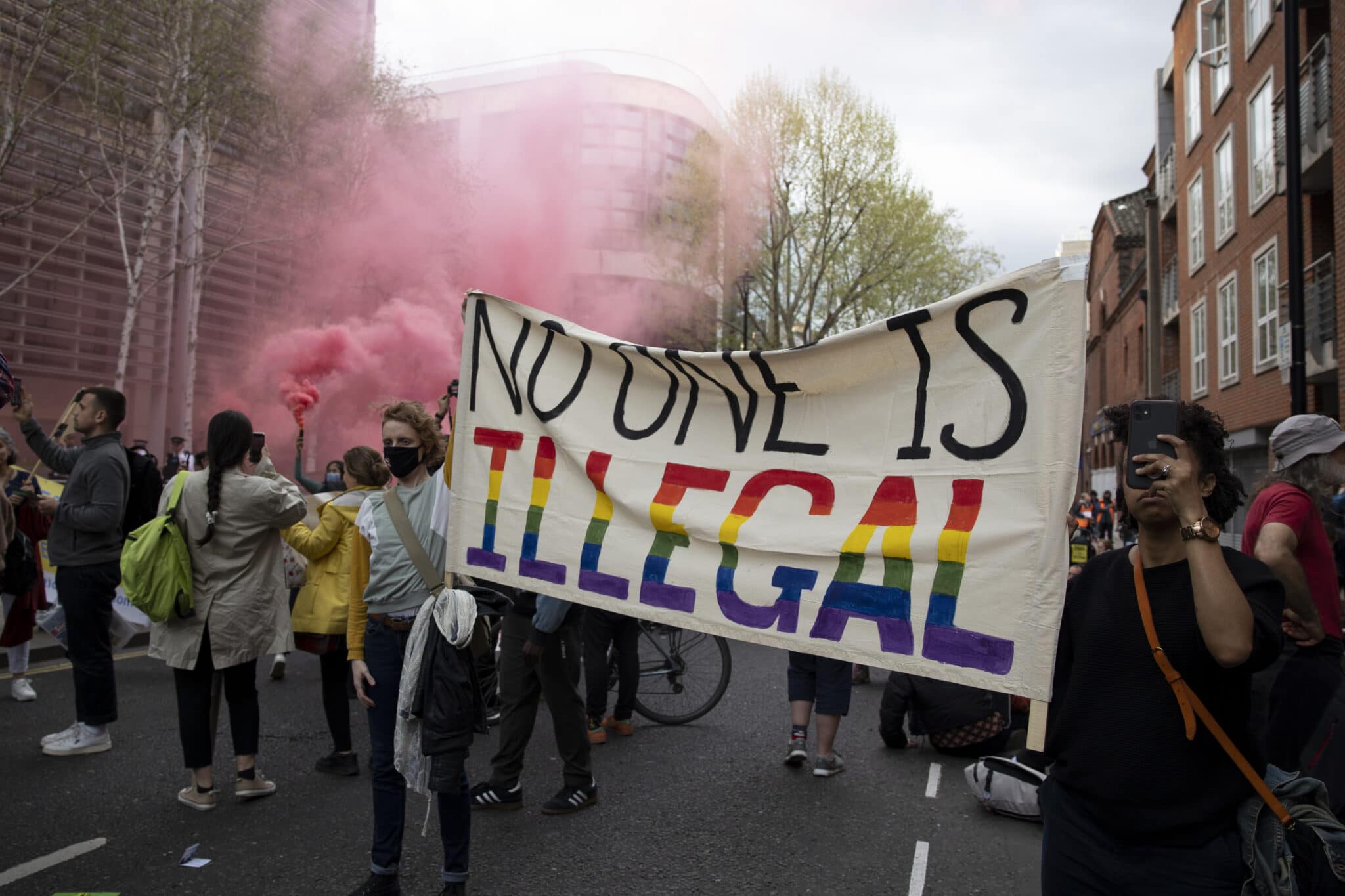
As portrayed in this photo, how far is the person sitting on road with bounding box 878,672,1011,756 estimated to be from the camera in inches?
224

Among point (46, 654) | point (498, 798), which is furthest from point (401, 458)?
point (46, 654)

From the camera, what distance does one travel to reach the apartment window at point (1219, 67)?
19938 millimetres

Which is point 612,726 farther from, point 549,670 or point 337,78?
point 337,78

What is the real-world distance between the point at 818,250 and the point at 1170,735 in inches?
977

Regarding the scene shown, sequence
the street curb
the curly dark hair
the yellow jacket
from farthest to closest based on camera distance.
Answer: the street curb → the yellow jacket → the curly dark hair

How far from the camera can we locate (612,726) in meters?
6.28

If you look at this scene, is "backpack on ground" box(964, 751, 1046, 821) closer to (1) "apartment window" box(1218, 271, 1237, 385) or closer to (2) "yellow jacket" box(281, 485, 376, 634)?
(2) "yellow jacket" box(281, 485, 376, 634)

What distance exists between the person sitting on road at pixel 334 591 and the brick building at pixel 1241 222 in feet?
33.4

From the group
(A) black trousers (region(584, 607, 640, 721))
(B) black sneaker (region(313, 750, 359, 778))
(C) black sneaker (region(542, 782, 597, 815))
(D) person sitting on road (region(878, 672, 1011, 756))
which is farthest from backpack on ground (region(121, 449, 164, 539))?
(D) person sitting on road (region(878, 672, 1011, 756))

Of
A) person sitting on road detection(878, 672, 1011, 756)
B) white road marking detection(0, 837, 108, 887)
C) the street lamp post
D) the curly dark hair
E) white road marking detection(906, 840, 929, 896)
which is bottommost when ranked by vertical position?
white road marking detection(906, 840, 929, 896)

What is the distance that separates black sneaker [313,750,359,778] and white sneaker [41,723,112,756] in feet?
4.14

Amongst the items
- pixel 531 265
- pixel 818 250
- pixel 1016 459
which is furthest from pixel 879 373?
pixel 818 250

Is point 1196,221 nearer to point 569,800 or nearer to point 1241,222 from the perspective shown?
point 1241,222

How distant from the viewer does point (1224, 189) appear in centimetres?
2050
